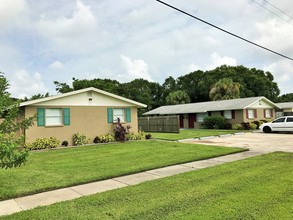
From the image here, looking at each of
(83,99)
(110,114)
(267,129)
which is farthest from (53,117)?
(267,129)

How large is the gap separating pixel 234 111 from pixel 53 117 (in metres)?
20.5

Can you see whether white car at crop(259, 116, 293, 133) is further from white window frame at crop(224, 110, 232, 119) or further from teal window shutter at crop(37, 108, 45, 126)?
teal window shutter at crop(37, 108, 45, 126)

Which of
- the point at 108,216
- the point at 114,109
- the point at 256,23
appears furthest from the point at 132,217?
the point at 114,109

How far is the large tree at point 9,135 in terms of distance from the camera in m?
4.24

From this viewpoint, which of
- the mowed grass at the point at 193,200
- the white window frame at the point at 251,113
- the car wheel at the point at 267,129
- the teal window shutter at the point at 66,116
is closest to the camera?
the mowed grass at the point at 193,200

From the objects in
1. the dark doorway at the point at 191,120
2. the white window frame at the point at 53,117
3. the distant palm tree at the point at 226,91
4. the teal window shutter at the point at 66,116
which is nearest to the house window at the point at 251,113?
the dark doorway at the point at 191,120

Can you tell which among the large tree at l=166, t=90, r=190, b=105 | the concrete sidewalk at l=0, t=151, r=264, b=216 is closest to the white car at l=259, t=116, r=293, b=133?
the concrete sidewalk at l=0, t=151, r=264, b=216

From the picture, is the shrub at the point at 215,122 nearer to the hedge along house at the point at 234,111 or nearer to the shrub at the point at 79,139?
the hedge along house at the point at 234,111

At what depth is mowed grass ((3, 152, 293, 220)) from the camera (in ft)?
14.9

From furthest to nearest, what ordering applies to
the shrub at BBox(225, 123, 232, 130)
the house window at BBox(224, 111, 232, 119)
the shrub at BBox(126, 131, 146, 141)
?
the house window at BBox(224, 111, 232, 119), the shrub at BBox(225, 123, 232, 130), the shrub at BBox(126, 131, 146, 141)

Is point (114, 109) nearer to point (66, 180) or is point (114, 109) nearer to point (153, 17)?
point (153, 17)

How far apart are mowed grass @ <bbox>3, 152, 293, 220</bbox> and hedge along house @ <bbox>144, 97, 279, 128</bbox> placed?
21884mm

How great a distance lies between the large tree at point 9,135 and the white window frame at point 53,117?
10.6 m

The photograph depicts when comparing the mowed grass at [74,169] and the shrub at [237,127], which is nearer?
the mowed grass at [74,169]
